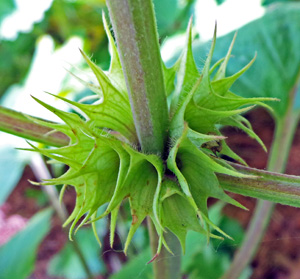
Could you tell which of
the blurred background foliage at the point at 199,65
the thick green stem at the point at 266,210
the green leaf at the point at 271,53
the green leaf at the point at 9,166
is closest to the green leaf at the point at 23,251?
the blurred background foliage at the point at 199,65

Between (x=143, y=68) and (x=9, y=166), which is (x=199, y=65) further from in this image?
(x=9, y=166)

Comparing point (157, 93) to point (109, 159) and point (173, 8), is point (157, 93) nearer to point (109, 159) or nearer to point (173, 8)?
point (109, 159)

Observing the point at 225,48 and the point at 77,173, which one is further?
the point at 225,48

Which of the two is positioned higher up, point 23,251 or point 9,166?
point 9,166

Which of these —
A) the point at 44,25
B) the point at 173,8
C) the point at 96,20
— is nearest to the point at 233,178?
the point at 173,8

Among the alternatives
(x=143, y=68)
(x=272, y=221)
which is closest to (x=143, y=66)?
(x=143, y=68)

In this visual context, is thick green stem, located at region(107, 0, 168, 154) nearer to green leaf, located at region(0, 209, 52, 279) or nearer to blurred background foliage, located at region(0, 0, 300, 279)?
blurred background foliage, located at region(0, 0, 300, 279)

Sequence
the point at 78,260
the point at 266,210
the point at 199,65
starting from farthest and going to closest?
the point at 78,260 → the point at 266,210 → the point at 199,65
